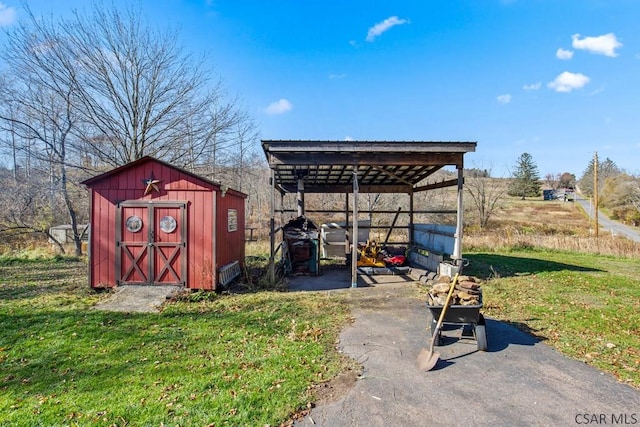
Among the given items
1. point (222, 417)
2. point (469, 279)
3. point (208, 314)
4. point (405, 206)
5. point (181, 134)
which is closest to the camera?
point (222, 417)

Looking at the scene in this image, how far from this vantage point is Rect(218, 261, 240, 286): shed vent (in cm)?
741

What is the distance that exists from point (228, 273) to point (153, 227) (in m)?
2.01

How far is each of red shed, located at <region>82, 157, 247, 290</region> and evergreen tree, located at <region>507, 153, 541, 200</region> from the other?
4884cm

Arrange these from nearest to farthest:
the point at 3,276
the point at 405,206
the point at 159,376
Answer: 1. the point at 159,376
2. the point at 3,276
3. the point at 405,206

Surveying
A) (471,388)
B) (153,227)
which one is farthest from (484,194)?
(471,388)

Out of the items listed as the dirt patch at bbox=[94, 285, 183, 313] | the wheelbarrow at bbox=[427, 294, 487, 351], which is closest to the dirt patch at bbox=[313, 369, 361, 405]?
the wheelbarrow at bbox=[427, 294, 487, 351]

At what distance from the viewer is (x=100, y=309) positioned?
5.99 metres

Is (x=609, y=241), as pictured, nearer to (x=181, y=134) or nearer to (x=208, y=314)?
(x=208, y=314)

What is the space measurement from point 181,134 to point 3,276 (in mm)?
7658

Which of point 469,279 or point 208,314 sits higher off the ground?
point 469,279

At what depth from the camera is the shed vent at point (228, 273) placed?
7414 mm

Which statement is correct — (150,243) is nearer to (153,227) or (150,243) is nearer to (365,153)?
(153,227)

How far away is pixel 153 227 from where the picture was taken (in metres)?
7.29

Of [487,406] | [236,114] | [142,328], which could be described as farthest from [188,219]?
[236,114]
